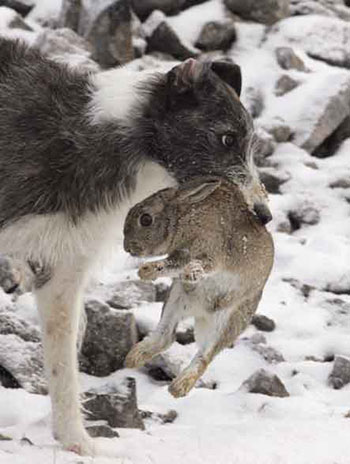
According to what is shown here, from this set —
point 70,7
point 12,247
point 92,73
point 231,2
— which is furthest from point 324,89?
point 12,247

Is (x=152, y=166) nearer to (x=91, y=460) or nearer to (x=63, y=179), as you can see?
(x=63, y=179)

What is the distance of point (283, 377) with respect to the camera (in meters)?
7.33

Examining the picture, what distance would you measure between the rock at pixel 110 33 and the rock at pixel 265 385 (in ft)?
22.4

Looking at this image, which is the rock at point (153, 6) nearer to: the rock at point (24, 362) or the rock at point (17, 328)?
the rock at point (17, 328)

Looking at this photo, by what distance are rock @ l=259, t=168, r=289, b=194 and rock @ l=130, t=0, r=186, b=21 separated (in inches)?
151

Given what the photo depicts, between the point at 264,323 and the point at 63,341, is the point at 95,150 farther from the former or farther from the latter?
the point at 264,323

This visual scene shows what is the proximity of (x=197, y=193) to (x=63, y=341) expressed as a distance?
63.0 inches

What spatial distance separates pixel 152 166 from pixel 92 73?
866mm

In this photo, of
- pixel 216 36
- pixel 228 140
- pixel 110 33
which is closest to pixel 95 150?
pixel 228 140

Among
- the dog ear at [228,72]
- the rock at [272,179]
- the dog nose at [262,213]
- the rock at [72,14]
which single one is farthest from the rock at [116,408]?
the rock at [72,14]

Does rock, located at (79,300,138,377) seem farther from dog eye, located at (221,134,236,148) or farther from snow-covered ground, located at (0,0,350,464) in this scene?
dog eye, located at (221,134,236,148)

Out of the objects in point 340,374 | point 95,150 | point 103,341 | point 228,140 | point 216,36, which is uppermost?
point 228,140

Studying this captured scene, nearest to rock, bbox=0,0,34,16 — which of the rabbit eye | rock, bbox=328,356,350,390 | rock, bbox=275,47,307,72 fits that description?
rock, bbox=275,47,307,72

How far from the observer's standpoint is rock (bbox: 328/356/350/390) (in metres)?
7.24
